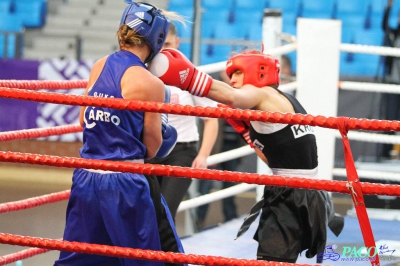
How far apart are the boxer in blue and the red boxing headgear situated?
1.84 feet

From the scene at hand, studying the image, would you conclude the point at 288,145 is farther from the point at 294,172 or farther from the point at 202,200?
the point at 202,200

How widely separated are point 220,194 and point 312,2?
5.92m

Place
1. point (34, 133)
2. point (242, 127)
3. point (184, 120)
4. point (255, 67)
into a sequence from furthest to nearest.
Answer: point (184, 120) < point (242, 127) < point (34, 133) < point (255, 67)

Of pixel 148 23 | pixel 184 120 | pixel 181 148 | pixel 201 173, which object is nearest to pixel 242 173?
pixel 201 173

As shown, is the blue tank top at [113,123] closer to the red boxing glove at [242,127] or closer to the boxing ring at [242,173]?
the boxing ring at [242,173]

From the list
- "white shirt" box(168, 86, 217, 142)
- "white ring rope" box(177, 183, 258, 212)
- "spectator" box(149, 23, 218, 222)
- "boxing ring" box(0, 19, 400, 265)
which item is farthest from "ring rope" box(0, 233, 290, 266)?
"white ring rope" box(177, 183, 258, 212)

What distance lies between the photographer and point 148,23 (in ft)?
8.53

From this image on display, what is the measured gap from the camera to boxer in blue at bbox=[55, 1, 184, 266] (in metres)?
2.54

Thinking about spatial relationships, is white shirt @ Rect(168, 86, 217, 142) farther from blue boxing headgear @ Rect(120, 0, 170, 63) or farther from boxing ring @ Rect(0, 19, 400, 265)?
blue boxing headgear @ Rect(120, 0, 170, 63)

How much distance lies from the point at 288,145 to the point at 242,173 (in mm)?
910

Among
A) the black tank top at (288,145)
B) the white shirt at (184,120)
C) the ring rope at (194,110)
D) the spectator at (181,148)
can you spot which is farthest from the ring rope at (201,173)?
the white shirt at (184,120)

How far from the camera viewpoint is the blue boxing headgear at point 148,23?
2598 millimetres

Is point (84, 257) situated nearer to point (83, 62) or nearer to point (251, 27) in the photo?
point (83, 62)

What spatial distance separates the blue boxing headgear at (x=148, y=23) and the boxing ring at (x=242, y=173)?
16.6 inches
